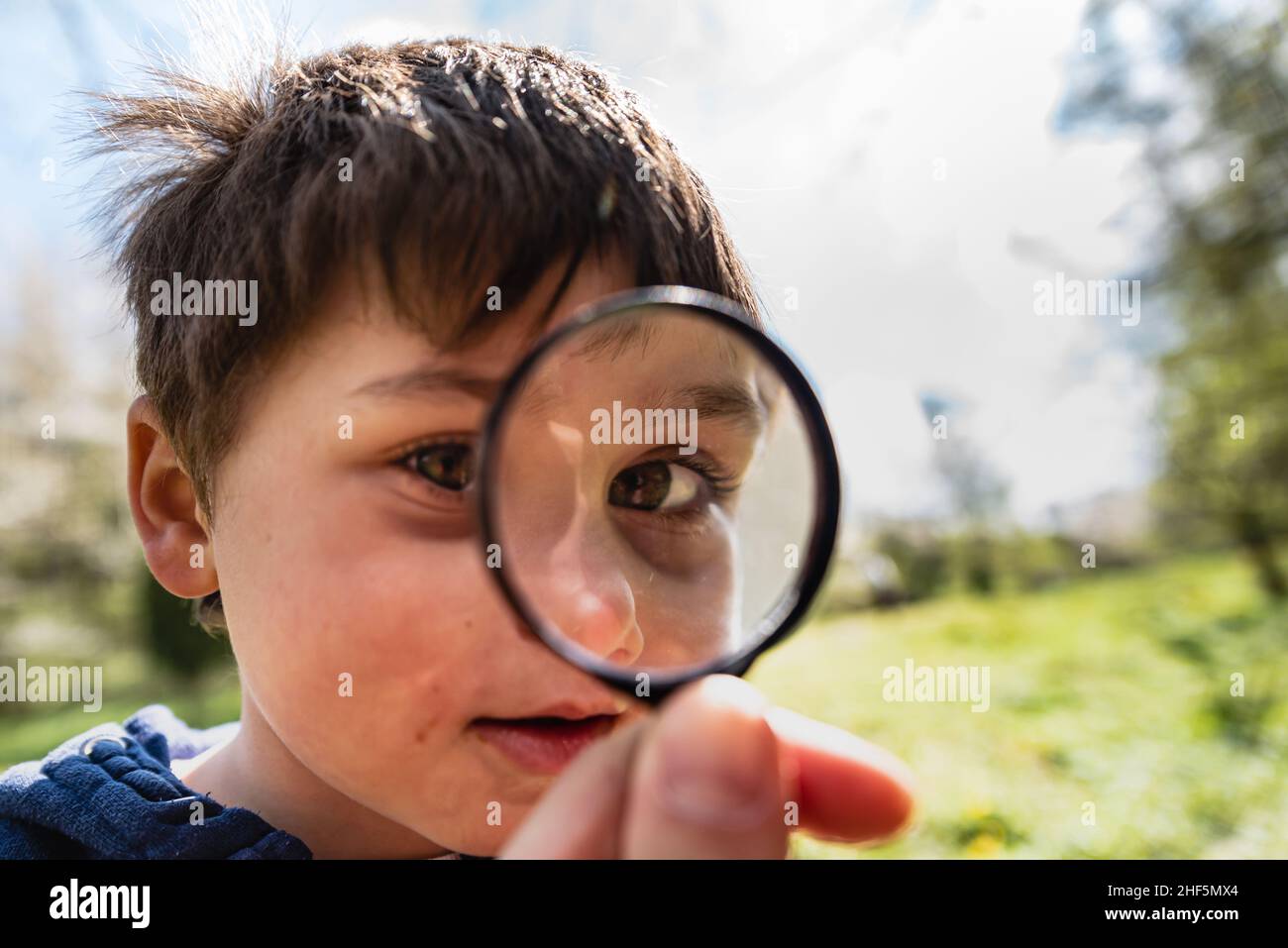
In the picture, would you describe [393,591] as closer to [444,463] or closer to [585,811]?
[444,463]

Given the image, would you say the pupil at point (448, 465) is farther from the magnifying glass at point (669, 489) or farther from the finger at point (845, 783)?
the finger at point (845, 783)

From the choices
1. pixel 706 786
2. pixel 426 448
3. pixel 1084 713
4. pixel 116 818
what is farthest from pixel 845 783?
pixel 1084 713

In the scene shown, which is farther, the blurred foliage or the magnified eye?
the blurred foliage

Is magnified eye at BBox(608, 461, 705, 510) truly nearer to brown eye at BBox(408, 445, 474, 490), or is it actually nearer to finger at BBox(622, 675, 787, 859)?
brown eye at BBox(408, 445, 474, 490)

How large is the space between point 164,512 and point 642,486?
154 centimetres

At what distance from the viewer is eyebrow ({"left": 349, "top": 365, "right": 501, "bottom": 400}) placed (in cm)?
209

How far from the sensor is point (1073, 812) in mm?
5941

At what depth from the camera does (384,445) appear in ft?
7.05

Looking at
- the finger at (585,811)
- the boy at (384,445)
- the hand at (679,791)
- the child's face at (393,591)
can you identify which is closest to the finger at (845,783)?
the boy at (384,445)

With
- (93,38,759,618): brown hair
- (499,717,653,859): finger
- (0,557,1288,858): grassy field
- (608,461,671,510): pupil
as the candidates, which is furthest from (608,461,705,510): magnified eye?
(0,557,1288,858): grassy field

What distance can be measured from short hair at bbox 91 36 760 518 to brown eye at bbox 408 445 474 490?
0.26 meters

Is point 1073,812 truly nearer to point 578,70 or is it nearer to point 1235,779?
point 1235,779

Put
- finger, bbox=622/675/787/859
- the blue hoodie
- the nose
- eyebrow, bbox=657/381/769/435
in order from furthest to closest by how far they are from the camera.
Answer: the blue hoodie
eyebrow, bbox=657/381/769/435
the nose
finger, bbox=622/675/787/859
